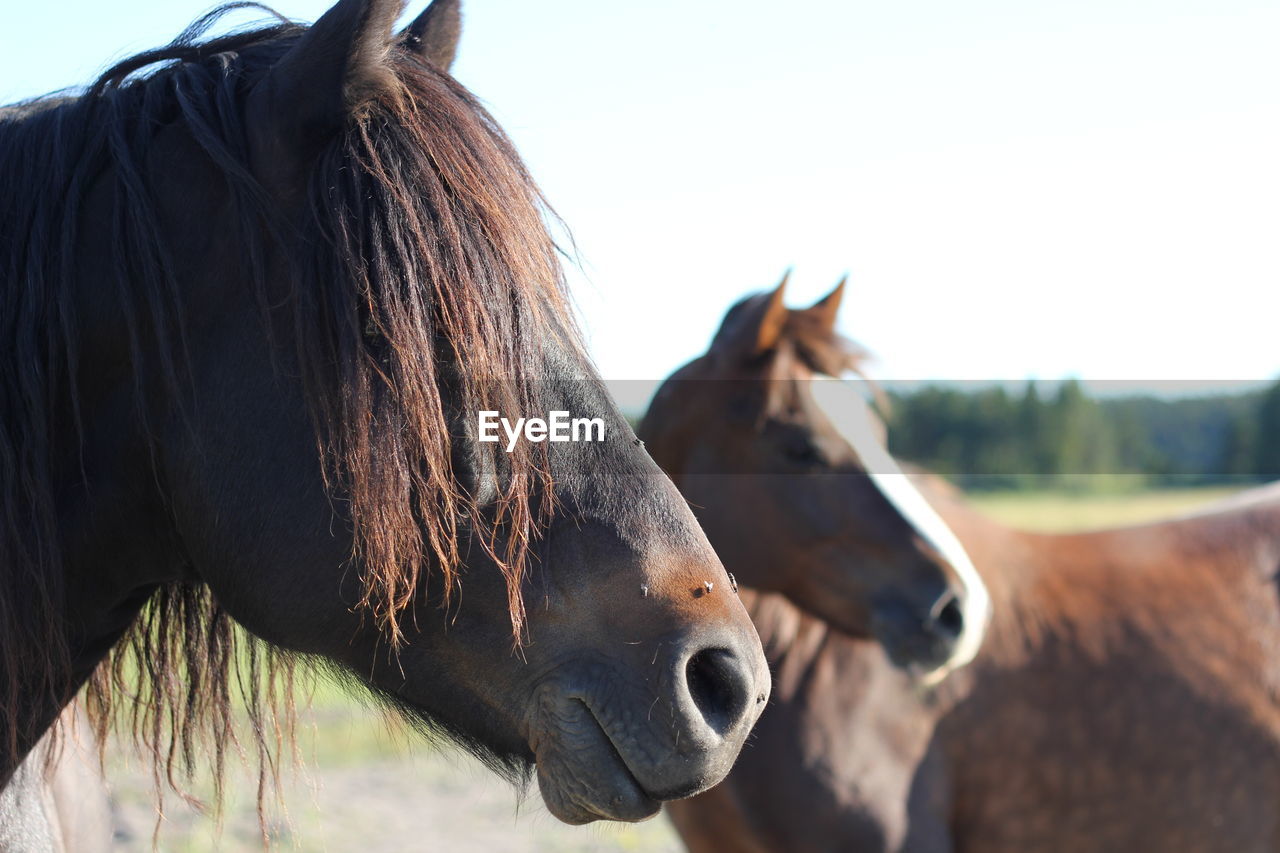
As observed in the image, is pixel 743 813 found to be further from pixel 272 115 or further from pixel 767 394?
pixel 272 115

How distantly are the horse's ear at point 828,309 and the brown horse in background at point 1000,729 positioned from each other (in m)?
0.01

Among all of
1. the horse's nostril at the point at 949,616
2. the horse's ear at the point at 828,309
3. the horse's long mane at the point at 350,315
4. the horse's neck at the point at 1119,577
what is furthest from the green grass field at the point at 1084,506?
the horse's long mane at the point at 350,315

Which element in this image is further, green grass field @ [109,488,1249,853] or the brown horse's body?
green grass field @ [109,488,1249,853]

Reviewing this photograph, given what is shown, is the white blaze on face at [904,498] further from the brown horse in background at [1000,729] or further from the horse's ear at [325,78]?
the horse's ear at [325,78]

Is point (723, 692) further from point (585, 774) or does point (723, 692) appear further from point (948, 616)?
point (948, 616)

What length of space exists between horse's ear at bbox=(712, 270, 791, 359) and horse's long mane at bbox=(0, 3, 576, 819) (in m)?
2.17

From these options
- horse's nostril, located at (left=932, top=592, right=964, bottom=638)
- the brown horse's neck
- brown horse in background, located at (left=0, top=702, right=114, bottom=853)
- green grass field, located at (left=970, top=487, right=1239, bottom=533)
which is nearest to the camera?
brown horse in background, located at (left=0, top=702, right=114, bottom=853)

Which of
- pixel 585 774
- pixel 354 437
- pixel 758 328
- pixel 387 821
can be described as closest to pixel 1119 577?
pixel 758 328

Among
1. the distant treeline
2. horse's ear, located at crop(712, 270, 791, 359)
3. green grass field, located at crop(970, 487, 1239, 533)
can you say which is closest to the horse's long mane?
horse's ear, located at crop(712, 270, 791, 359)

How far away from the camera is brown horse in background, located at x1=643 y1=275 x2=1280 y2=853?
3.24 metres

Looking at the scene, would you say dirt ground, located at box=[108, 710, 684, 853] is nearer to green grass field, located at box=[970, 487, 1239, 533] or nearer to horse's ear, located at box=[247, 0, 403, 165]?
horse's ear, located at box=[247, 0, 403, 165]

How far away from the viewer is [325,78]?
1212 mm

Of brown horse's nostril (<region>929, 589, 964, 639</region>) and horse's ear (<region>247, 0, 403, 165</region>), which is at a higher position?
horse's ear (<region>247, 0, 403, 165</region>)
